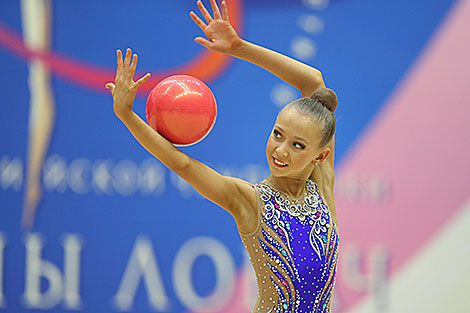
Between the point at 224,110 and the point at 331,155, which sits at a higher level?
the point at 224,110

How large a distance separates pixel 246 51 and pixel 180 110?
0.43m

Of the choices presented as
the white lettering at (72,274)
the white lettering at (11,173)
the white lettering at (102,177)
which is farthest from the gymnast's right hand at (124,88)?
the white lettering at (11,173)

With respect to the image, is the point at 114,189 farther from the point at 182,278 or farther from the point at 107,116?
the point at 182,278

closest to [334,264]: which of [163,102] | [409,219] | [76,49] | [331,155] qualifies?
[331,155]

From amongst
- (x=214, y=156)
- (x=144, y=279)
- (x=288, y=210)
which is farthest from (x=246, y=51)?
(x=144, y=279)

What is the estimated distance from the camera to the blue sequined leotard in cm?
209

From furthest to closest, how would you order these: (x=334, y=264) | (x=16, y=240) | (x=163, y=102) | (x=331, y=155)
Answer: (x=16, y=240) → (x=331, y=155) → (x=334, y=264) → (x=163, y=102)

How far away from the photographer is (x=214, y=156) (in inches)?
171

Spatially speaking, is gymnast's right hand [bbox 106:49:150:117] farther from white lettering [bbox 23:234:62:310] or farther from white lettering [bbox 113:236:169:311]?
white lettering [bbox 23:234:62:310]

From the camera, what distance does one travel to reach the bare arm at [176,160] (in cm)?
186

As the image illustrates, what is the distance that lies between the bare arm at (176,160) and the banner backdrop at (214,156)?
7.22 feet

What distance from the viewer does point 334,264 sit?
222cm

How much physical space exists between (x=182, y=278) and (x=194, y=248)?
0.73 ft

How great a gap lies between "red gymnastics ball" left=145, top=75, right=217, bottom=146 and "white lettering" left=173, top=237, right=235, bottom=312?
234 cm
